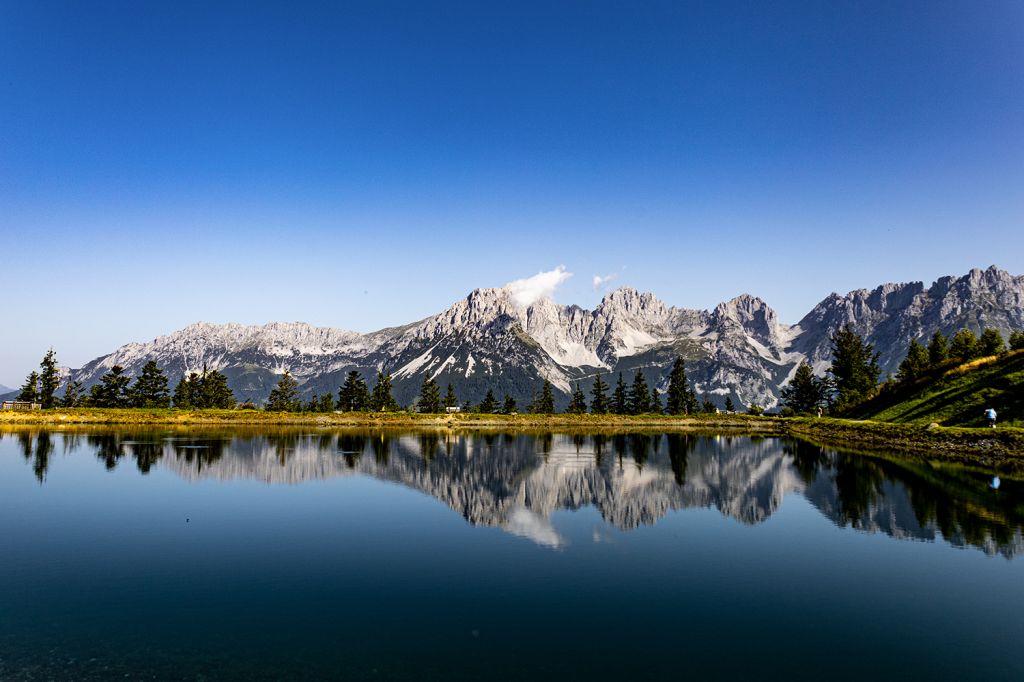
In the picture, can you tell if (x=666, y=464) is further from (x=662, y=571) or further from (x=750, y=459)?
(x=662, y=571)

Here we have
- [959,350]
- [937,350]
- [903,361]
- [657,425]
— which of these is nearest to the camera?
[959,350]

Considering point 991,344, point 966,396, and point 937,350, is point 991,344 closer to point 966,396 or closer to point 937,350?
point 937,350

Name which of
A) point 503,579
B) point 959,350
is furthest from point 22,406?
point 959,350

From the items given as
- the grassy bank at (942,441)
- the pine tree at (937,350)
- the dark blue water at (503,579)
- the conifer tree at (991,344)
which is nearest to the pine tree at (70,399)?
the dark blue water at (503,579)

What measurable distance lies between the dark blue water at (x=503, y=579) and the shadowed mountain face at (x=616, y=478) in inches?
20.2

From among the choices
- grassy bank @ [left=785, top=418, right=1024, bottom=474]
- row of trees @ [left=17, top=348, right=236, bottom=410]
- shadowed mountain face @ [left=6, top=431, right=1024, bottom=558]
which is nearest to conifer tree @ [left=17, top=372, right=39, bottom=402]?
row of trees @ [left=17, top=348, right=236, bottom=410]

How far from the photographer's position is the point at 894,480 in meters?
60.8

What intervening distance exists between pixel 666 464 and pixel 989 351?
324 ft

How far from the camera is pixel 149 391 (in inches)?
7224

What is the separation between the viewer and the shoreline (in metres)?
79.8

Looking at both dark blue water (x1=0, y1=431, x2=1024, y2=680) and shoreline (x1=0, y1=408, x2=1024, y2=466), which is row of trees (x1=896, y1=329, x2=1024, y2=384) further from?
dark blue water (x1=0, y1=431, x2=1024, y2=680)

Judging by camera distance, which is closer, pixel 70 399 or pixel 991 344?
pixel 991 344

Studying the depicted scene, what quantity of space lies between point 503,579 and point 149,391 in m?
190

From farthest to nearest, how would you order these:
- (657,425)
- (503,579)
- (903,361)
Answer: (657,425) < (903,361) < (503,579)
